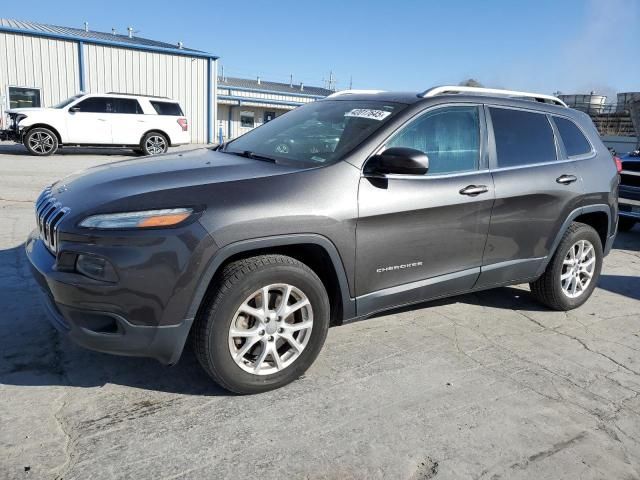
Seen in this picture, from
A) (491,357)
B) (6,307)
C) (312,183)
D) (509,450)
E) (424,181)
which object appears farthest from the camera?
(6,307)

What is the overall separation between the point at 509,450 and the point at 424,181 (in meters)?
1.66

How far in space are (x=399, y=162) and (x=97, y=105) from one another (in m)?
14.3

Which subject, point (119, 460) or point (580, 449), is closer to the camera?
point (119, 460)

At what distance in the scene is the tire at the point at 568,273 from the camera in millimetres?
4359

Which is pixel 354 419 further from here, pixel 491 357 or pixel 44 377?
pixel 44 377

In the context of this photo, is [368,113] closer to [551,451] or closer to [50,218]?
[50,218]

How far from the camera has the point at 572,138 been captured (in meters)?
4.46

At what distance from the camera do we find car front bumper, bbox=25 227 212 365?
8.37 ft

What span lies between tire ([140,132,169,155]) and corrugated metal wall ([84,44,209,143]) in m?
7.59

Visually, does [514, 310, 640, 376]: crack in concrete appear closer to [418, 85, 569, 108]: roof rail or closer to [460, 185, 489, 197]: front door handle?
[460, 185, 489, 197]: front door handle

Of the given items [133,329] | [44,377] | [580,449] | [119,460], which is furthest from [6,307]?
[580,449]

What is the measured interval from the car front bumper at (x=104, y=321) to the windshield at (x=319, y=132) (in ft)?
4.33

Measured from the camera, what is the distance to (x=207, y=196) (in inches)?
107

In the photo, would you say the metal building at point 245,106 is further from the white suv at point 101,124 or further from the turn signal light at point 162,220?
the turn signal light at point 162,220
